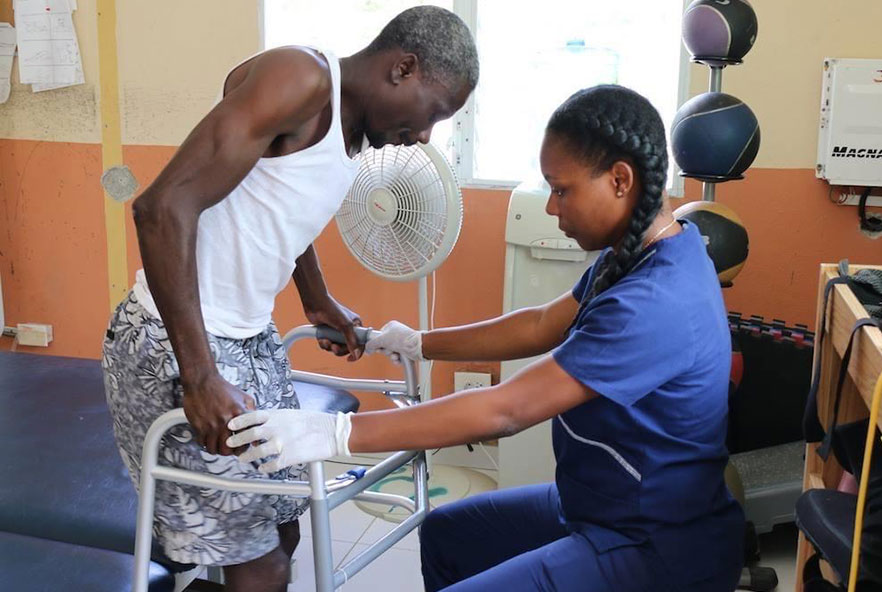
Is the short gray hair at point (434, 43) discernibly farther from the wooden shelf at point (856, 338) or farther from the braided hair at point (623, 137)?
the wooden shelf at point (856, 338)

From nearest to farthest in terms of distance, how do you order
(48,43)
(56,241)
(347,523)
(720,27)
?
(720,27) → (347,523) → (48,43) → (56,241)

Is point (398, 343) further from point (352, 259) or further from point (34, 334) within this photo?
point (34, 334)

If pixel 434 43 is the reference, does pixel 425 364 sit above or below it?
below

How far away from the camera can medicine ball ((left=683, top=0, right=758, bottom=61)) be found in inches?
93.2

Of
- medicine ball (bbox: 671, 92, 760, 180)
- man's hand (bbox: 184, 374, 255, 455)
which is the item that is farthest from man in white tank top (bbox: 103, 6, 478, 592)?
medicine ball (bbox: 671, 92, 760, 180)

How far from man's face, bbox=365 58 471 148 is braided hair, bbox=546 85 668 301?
18 cm

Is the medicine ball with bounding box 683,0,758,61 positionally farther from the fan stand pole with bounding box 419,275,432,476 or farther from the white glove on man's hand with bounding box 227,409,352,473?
the white glove on man's hand with bounding box 227,409,352,473

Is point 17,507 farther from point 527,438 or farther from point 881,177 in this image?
point 881,177

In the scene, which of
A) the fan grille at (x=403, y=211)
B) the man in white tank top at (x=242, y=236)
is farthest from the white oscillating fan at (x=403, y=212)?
the man in white tank top at (x=242, y=236)

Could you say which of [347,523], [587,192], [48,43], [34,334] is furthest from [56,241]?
[587,192]

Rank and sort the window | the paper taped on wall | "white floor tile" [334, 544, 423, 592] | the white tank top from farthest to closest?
the paper taped on wall
the window
"white floor tile" [334, 544, 423, 592]
the white tank top

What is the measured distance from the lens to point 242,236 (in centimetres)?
142

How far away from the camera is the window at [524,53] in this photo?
3.07 m

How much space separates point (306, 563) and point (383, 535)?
26 centimetres
